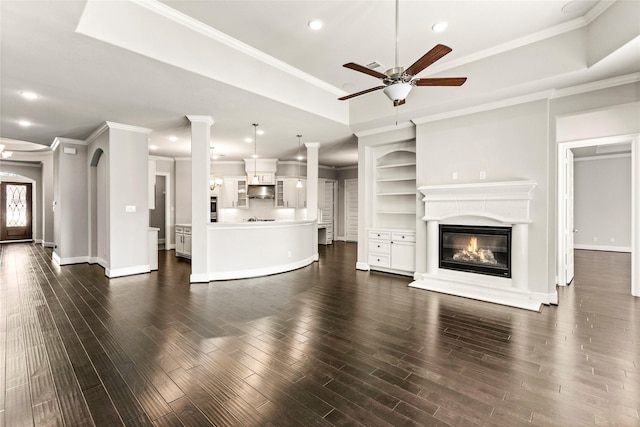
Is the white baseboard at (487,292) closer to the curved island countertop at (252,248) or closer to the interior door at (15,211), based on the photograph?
the curved island countertop at (252,248)

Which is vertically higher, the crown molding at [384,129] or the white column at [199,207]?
the crown molding at [384,129]

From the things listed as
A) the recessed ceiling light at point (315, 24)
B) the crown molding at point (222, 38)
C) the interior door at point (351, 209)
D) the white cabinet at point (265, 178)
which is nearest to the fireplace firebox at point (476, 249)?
the crown molding at point (222, 38)

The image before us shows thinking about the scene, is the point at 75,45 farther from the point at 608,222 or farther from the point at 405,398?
the point at 608,222

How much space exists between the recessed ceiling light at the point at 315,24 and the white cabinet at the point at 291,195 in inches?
256

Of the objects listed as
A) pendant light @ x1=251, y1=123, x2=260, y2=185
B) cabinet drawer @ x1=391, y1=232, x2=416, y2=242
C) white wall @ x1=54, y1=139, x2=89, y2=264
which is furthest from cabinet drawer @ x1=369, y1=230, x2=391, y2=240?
white wall @ x1=54, y1=139, x2=89, y2=264

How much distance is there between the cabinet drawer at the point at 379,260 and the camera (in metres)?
5.96

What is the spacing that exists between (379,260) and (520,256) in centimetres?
250

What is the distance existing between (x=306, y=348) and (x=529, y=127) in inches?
167

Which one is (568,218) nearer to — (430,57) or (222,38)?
(430,57)

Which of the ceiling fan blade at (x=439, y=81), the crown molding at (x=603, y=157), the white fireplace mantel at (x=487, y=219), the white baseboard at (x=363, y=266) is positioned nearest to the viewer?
the ceiling fan blade at (x=439, y=81)

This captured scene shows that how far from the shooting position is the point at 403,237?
5711mm

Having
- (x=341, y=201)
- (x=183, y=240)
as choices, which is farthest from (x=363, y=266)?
(x=341, y=201)

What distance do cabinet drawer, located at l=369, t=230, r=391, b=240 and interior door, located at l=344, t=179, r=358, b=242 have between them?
5268 millimetres

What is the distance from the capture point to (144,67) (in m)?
3.44
